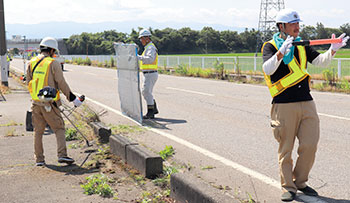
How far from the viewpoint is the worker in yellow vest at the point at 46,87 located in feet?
20.1

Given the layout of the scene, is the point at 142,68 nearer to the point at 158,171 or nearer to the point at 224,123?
the point at 224,123

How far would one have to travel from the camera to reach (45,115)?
6.22m

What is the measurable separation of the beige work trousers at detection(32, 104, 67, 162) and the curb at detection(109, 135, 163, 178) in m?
0.75

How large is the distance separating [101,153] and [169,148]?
3.34 feet

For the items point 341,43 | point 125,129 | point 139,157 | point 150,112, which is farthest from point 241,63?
point 341,43

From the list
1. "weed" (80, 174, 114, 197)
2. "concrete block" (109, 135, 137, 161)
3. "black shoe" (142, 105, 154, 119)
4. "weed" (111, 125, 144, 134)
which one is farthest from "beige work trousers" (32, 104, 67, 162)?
"black shoe" (142, 105, 154, 119)

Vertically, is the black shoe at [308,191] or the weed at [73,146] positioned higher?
the black shoe at [308,191]

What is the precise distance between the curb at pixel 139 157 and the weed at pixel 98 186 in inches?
17.6

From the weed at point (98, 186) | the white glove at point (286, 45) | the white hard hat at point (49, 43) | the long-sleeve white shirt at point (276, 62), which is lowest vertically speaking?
the weed at point (98, 186)

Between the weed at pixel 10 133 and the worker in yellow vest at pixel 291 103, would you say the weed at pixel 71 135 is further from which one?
the worker in yellow vest at pixel 291 103

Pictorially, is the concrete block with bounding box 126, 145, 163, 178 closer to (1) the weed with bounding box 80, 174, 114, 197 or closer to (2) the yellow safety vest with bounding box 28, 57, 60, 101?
(1) the weed with bounding box 80, 174, 114, 197

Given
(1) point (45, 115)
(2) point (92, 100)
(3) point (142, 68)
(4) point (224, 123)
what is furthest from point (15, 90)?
(1) point (45, 115)

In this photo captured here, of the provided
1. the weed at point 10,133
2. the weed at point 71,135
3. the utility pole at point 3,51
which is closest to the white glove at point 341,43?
the weed at point 71,135

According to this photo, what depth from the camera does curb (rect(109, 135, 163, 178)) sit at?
17.2 ft
